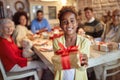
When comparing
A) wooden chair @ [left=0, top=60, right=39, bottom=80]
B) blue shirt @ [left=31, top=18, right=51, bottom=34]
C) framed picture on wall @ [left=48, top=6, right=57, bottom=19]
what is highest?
framed picture on wall @ [left=48, top=6, right=57, bottom=19]

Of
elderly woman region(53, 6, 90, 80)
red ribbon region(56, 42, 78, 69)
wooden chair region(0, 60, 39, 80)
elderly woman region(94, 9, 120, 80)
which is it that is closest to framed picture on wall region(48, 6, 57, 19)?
elderly woman region(94, 9, 120, 80)

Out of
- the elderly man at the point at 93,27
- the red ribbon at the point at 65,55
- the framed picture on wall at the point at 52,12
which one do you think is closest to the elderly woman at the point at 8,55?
the red ribbon at the point at 65,55

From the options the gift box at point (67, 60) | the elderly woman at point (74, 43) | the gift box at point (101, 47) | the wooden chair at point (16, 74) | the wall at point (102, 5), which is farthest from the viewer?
the wall at point (102, 5)

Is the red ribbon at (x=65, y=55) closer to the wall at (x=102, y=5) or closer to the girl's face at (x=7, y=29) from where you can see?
the girl's face at (x=7, y=29)

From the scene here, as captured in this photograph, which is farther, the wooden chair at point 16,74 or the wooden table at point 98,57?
the wooden chair at point 16,74

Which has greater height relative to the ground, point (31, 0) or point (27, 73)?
point (31, 0)

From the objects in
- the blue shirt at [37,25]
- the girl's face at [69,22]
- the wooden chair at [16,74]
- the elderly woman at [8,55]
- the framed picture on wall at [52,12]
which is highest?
the framed picture on wall at [52,12]

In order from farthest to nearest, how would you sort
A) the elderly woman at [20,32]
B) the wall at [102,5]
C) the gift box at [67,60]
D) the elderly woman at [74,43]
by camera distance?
the wall at [102,5], the elderly woman at [20,32], the elderly woman at [74,43], the gift box at [67,60]

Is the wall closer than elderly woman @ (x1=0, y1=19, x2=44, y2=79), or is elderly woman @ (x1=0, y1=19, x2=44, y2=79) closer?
elderly woman @ (x1=0, y1=19, x2=44, y2=79)

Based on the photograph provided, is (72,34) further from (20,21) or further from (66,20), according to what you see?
(20,21)

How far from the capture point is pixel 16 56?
189 centimetres

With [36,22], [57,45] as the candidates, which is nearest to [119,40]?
[57,45]

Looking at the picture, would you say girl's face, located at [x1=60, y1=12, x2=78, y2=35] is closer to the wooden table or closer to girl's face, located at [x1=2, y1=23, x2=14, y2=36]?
the wooden table

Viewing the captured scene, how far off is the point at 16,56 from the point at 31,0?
3.12 m
